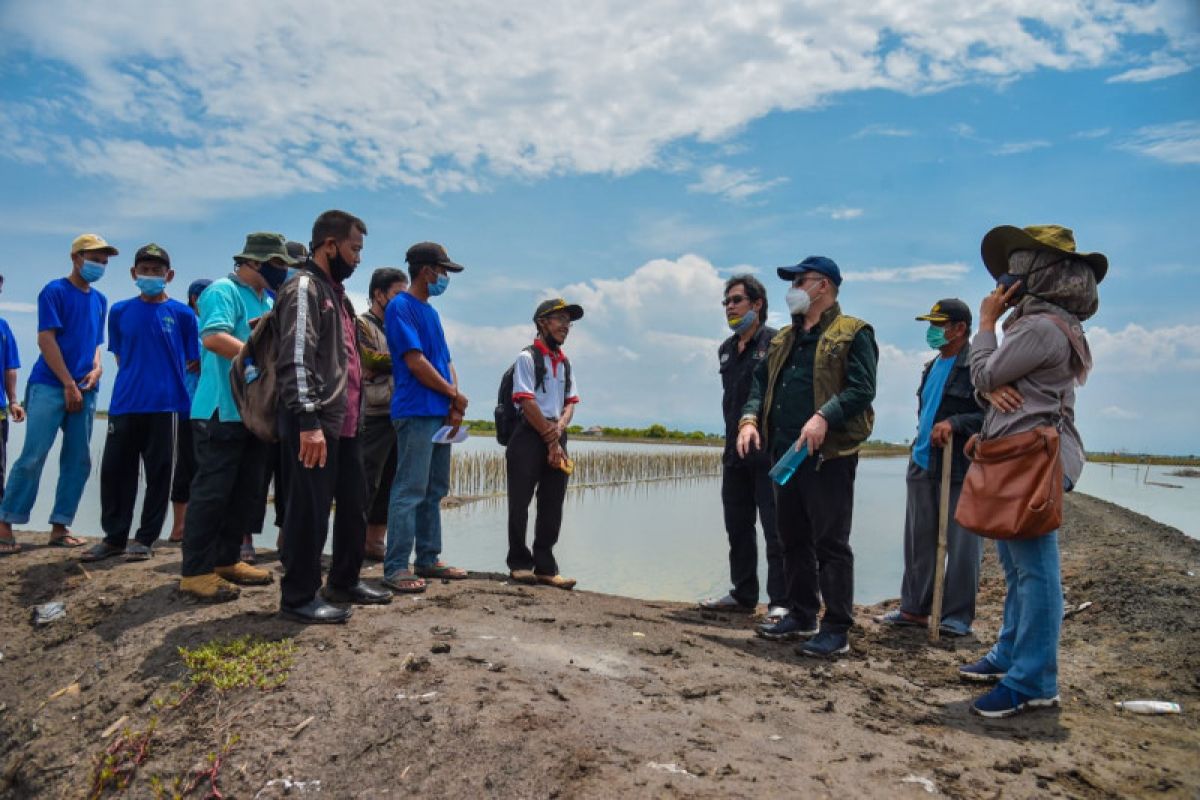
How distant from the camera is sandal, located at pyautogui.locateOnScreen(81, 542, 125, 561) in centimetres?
488

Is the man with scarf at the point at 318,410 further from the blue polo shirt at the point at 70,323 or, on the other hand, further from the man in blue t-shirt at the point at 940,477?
the man in blue t-shirt at the point at 940,477

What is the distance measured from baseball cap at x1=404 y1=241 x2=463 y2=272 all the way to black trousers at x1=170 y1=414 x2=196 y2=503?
1.97 metres

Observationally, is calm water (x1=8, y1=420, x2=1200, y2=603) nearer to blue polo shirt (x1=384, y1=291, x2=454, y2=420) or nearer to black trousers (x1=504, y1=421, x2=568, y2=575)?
black trousers (x1=504, y1=421, x2=568, y2=575)

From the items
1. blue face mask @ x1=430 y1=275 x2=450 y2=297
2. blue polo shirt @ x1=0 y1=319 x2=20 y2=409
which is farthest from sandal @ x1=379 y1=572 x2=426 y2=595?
blue polo shirt @ x1=0 y1=319 x2=20 y2=409

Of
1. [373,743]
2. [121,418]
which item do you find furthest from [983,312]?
[121,418]

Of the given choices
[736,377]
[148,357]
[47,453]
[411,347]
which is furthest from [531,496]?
[47,453]

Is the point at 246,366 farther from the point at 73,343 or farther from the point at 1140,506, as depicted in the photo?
the point at 1140,506

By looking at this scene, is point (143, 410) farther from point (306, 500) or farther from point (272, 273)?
point (306, 500)

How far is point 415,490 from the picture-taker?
178 inches

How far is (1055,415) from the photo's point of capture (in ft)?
9.98

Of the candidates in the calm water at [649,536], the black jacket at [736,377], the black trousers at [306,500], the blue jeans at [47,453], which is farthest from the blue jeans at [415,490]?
the blue jeans at [47,453]

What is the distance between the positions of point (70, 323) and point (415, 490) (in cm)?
286

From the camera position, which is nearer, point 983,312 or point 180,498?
point 983,312

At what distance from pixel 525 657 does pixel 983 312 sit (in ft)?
7.86
